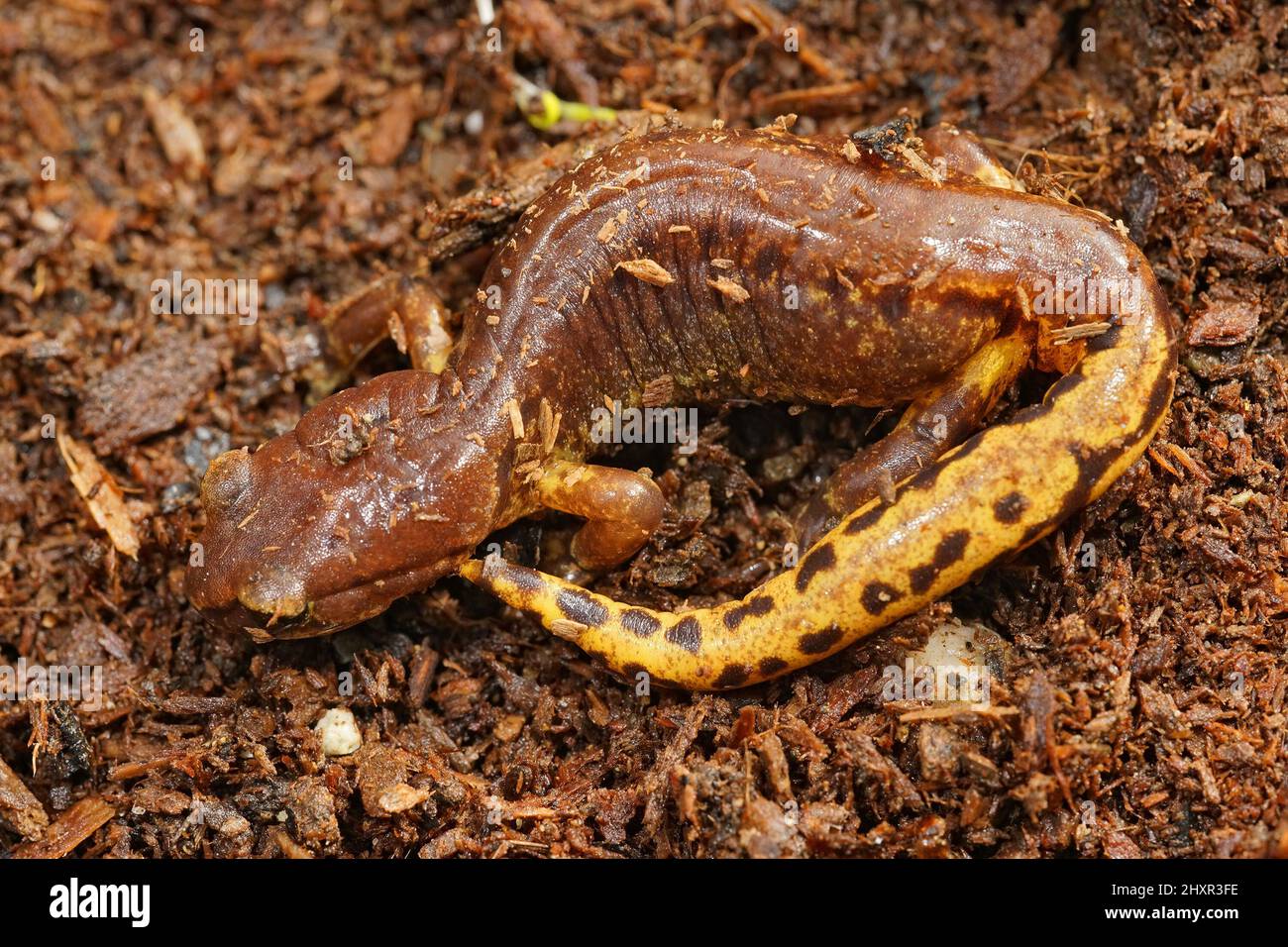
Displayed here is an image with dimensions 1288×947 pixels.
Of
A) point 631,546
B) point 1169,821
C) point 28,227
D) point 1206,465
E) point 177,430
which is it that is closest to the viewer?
point 1169,821

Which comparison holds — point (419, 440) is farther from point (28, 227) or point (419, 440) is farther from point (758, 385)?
point (28, 227)

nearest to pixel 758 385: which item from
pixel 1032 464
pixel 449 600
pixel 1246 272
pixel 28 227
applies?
pixel 1032 464

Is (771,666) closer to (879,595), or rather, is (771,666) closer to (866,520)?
(879,595)

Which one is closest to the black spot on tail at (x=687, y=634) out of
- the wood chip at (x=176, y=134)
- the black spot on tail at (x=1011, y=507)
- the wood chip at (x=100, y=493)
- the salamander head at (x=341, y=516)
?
the salamander head at (x=341, y=516)

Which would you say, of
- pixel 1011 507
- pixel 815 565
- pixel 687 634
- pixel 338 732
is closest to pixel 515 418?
pixel 687 634

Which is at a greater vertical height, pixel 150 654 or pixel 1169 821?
pixel 150 654

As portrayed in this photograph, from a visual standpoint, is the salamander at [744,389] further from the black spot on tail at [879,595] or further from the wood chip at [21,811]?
the wood chip at [21,811]

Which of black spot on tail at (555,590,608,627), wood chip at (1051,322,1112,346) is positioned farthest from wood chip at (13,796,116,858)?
wood chip at (1051,322,1112,346)

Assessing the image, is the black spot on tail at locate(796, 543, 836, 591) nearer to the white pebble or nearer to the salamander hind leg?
the salamander hind leg
